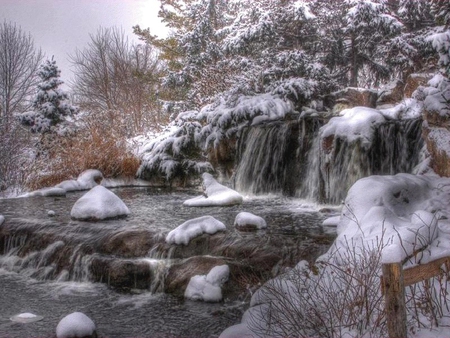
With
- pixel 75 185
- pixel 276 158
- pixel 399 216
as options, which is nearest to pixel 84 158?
pixel 75 185

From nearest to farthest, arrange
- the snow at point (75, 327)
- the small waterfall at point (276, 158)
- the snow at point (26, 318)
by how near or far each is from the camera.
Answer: the snow at point (75, 327)
the snow at point (26, 318)
the small waterfall at point (276, 158)

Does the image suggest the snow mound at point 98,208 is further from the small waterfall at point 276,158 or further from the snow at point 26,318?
the small waterfall at point 276,158

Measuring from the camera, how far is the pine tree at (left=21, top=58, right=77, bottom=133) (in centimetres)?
1525

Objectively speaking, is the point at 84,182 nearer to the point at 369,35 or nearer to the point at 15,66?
the point at 15,66

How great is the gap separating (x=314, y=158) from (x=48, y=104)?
10.1 m

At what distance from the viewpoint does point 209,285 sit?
473 centimetres

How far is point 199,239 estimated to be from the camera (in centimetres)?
563

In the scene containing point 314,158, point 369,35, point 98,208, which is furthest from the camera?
point 369,35

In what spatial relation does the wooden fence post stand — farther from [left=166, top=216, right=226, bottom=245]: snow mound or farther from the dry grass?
the dry grass

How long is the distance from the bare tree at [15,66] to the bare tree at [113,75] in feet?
17.8

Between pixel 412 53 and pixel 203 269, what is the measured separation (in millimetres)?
9529

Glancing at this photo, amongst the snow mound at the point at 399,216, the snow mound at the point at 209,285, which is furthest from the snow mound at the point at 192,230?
the snow mound at the point at 399,216

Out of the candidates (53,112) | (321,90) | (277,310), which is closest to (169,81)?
(53,112)

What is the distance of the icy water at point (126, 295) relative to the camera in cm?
418
